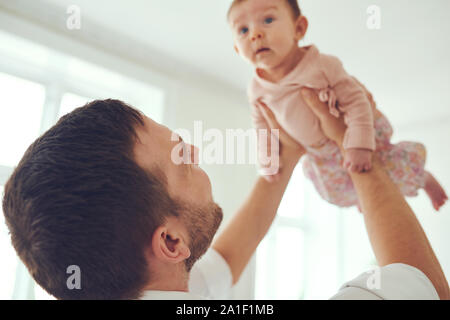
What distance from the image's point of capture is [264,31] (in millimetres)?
635

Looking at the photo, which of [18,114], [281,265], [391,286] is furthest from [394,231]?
[281,265]

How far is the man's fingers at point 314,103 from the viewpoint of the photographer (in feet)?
2.06

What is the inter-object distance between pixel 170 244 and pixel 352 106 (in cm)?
44

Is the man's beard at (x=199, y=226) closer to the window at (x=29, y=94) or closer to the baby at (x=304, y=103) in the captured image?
the baby at (x=304, y=103)

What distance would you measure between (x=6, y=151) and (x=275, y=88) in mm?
966

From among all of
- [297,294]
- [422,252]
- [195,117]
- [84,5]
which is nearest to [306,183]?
[297,294]

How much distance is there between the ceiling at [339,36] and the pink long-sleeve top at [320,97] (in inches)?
31.2

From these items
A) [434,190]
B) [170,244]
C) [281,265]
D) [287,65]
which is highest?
[287,65]

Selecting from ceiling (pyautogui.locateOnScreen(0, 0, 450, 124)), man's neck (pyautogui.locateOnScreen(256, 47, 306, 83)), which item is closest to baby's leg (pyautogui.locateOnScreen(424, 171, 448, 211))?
man's neck (pyautogui.locateOnScreen(256, 47, 306, 83))

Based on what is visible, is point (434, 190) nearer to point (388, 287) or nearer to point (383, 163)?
point (383, 163)

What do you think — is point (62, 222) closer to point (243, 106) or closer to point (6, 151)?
point (6, 151)

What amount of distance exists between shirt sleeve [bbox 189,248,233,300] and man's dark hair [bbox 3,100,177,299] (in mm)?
202

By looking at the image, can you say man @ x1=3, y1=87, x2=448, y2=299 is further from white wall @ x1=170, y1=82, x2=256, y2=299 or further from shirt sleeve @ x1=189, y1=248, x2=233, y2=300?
white wall @ x1=170, y1=82, x2=256, y2=299

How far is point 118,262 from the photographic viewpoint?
1.21ft
